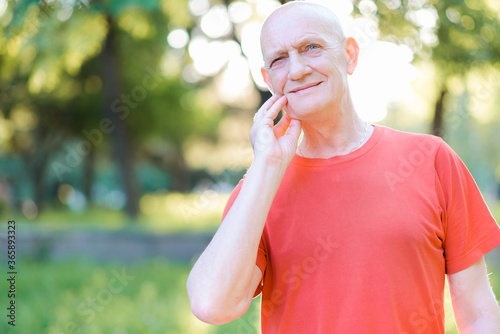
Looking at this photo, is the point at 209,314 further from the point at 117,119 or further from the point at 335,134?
the point at 117,119

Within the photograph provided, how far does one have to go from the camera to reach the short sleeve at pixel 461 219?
1.81 metres

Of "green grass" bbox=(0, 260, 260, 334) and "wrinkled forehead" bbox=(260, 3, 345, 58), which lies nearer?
"wrinkled forehead" bbox=(260, 3, 345, 58)

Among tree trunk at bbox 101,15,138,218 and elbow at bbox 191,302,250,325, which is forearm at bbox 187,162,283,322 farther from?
tree trunk at bbox 101,15,138,218

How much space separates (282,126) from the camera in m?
2.07

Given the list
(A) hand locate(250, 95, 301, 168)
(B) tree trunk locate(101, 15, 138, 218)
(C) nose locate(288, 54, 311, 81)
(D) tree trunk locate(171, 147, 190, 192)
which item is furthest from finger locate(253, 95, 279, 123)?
(D) tree trunk locate(171, 147, 190, 192)

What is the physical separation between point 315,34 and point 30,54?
835cm

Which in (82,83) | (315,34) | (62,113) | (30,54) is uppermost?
(315,34)

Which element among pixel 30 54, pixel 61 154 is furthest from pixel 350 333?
pixel 61 154

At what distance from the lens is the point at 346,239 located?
1.84 meters

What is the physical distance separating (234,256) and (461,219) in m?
0.80

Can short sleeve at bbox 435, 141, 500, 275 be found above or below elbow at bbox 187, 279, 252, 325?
above

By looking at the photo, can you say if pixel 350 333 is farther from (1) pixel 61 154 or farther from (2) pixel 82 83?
(1) pixel 61 154

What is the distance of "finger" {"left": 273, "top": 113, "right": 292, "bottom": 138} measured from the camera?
2066mm

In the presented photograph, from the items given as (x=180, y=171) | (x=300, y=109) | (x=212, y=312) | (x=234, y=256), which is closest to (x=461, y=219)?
(x=300, y=109)
